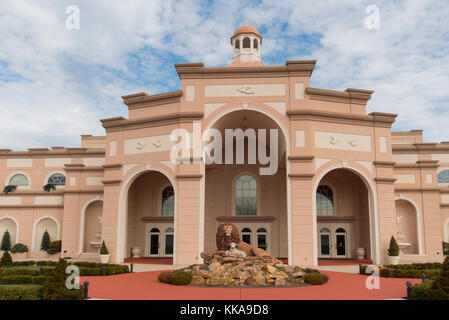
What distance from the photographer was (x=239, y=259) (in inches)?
695

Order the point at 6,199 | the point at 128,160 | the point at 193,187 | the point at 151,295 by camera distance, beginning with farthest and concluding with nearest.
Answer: the point at 6,199 → the point at 128,160 → the point at 193,187 → the point at 151,295

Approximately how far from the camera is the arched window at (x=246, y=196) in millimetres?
33750

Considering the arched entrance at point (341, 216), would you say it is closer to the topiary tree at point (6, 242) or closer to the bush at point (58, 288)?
the bush at point (58, 288)

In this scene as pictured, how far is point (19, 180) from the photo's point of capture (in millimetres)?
40219

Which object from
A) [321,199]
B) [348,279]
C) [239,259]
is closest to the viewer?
[239,259]

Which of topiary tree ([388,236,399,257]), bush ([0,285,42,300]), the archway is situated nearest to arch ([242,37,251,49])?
the archway

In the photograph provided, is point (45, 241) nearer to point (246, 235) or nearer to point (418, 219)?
point (246, 235)

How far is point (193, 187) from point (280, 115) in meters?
7.75

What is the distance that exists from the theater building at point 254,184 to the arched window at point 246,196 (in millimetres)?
88

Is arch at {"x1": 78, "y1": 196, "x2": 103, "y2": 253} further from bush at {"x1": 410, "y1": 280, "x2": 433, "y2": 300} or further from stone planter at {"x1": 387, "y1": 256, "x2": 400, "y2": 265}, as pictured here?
bush at {"x1": 410, "y1": 280, "x2": 433, "y2": 300}

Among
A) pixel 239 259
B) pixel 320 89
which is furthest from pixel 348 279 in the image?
pixel 320 89

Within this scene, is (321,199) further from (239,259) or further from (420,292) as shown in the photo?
(420,292)

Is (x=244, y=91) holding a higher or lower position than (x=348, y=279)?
higher

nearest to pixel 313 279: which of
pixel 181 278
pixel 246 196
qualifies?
pixel 181 278
